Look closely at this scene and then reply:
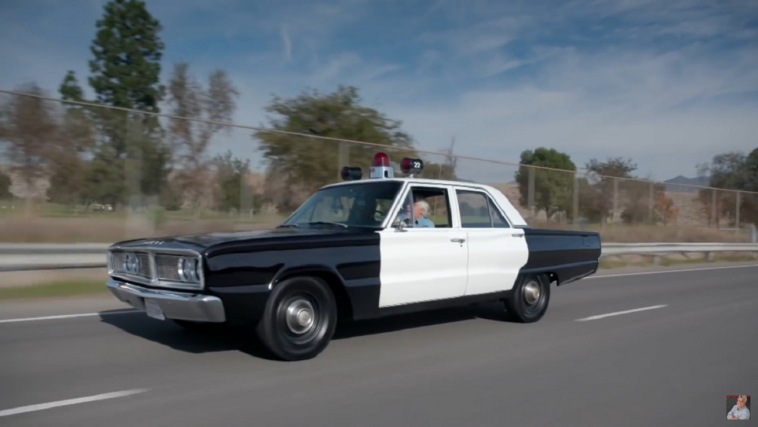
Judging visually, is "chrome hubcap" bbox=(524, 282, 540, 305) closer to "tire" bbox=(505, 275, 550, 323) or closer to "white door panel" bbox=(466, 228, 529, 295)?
"tire" bbox=(505, 275, 550, 323)

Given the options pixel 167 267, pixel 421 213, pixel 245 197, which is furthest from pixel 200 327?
pixel 245 197

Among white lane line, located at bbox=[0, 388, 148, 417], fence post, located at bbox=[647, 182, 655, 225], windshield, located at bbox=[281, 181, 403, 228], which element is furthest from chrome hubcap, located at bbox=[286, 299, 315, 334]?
fence post, located at bbox=[647, 182, 655, 225]

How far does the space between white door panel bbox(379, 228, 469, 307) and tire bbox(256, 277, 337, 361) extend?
1.99 ft

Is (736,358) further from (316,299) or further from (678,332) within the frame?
(316,299)

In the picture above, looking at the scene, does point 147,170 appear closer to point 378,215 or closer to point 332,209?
point 332,209

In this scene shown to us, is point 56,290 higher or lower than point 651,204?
lower

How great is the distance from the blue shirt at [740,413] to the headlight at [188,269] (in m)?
4.14

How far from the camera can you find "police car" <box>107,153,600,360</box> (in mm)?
5426

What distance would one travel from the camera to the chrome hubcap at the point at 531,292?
8258 millimetres

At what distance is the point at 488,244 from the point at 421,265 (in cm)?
117

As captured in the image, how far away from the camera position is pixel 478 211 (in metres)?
7.76

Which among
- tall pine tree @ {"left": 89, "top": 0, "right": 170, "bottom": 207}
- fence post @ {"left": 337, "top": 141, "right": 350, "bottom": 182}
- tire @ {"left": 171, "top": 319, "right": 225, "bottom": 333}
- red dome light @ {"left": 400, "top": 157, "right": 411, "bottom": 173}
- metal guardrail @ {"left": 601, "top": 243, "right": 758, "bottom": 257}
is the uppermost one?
tall pine tree @ {"left": 89, "top": 0, "right": 170, "bottom": 207}

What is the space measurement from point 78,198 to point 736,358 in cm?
962

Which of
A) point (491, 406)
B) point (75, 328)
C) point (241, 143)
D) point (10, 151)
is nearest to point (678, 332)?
point (491, 406)
